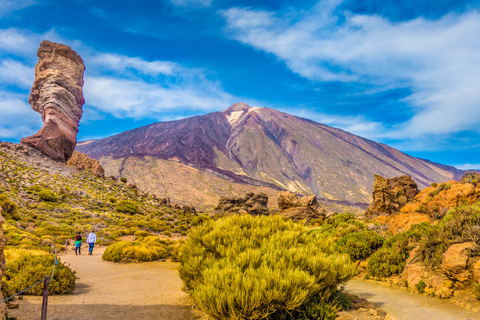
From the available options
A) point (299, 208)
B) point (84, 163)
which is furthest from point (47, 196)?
point (299, 208)

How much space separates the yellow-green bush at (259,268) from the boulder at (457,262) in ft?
10.8

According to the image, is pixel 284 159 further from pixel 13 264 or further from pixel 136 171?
pixel 13 264

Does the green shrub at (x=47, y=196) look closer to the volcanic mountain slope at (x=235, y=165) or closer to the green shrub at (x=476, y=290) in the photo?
the green shrub at (x=476, y=290)

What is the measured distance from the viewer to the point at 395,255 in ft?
30.6

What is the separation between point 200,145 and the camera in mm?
166000

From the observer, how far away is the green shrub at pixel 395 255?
9.19m

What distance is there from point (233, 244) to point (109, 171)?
4240 inches

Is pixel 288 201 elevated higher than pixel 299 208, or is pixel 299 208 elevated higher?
pixel 288 201

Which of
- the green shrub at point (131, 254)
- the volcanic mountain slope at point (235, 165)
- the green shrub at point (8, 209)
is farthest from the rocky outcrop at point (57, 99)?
the green shrub at point (131, 254)

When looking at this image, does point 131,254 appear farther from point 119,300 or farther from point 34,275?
point 34,275

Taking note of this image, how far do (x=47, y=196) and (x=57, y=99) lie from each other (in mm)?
23446

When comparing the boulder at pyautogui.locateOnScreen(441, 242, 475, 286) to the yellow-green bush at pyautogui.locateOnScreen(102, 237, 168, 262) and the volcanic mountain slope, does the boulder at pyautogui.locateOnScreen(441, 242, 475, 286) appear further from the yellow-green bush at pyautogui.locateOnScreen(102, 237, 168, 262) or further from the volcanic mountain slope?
the volcanic mountain slope

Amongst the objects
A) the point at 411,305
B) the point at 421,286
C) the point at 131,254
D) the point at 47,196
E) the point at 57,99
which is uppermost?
the point at 57,99

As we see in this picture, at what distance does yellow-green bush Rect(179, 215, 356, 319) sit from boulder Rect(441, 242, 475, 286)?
3304mm
